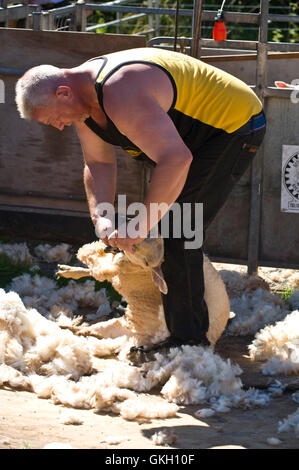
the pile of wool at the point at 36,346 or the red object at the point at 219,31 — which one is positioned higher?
the red object at the point at 219,31

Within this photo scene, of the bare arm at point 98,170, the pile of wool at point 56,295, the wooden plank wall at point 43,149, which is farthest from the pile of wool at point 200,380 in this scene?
the wooden plank wall at point 43,149

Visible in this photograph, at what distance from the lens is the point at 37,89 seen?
3.24 m

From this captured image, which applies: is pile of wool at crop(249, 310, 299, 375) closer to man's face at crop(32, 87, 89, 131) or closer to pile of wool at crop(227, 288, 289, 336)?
pile of wool at crop(227, 288, 289, 336)

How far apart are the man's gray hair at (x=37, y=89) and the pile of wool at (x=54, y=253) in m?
2.57

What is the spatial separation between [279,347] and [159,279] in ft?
2.82

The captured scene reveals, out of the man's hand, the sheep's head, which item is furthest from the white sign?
the man's hand

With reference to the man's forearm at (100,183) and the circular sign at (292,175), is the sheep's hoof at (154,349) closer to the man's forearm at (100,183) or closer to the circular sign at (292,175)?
the man's forearm at (100,183)

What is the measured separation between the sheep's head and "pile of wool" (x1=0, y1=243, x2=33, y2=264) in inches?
77.7

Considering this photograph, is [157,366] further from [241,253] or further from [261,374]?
[241,253]

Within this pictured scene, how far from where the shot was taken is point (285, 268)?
213 inches

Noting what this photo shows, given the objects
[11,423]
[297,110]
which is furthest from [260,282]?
[11,423]

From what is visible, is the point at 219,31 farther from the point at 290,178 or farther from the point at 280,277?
the point at 280,277

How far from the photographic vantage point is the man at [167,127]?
123 inches
